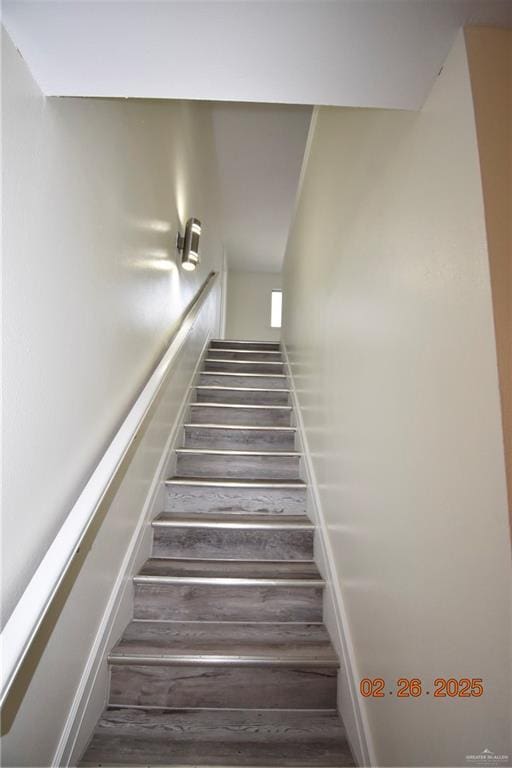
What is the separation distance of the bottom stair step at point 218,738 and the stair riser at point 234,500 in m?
0.96

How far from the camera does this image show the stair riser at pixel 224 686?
1.49 meters

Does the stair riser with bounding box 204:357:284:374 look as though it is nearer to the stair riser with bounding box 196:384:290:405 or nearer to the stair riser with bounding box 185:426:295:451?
the stair riser with bounding box 196:384:290:405

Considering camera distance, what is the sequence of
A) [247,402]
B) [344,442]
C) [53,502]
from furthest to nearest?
[247,402]
[344,442]
[53,502]

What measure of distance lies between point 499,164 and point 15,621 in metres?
1.27

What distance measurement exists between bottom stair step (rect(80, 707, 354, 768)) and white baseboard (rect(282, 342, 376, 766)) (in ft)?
0.29

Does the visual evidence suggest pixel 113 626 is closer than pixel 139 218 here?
Yes

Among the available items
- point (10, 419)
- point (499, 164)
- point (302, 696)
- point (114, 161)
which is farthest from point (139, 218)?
point (302, 696)

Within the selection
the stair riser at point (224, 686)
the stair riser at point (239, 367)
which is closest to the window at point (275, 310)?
the stair riser at point (239, 367)

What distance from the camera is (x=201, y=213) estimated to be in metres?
3.95

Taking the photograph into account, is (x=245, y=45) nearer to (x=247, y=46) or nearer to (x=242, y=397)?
(x=247, y=46)

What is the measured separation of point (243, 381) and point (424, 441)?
9.31ft

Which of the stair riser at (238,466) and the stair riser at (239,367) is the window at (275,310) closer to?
the stair riser at (239,367)

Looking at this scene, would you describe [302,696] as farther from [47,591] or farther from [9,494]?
[9,494]

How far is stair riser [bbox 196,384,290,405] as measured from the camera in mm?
3441
